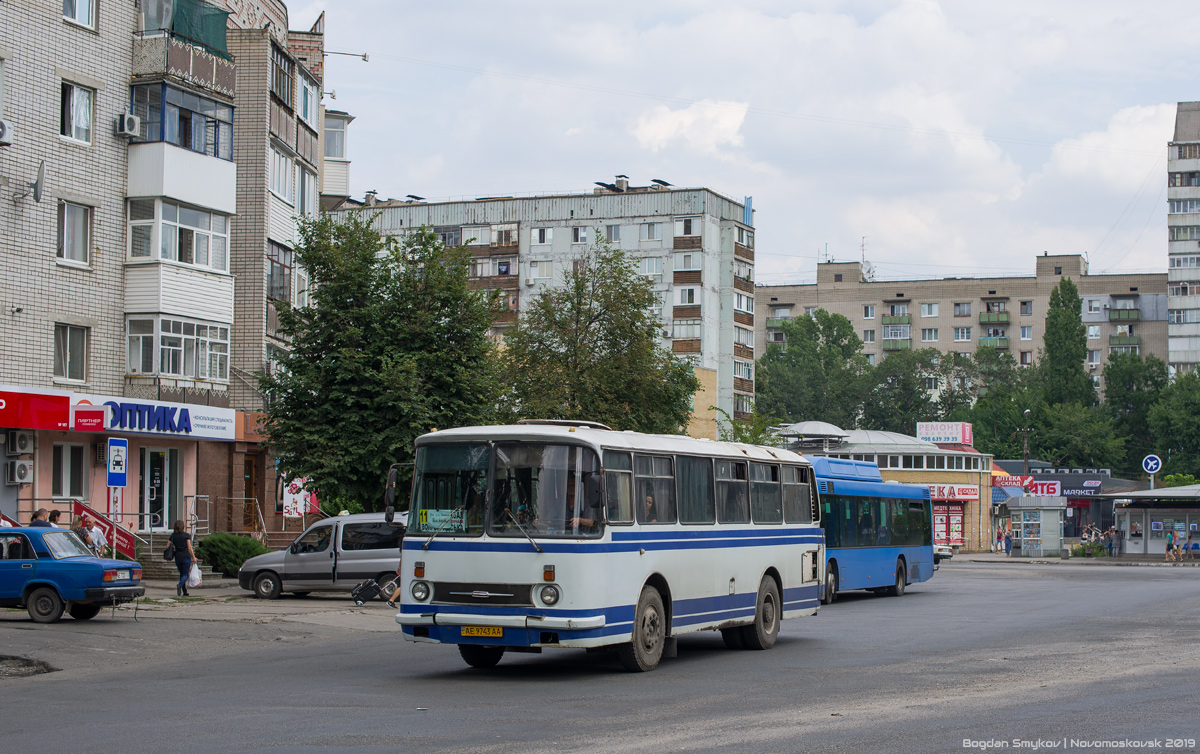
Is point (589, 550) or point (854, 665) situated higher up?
point (589, 550)

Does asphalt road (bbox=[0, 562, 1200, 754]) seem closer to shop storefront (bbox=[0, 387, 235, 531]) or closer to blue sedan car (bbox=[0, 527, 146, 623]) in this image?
blue sedan car (bbox=[0, 527, 146, 623])

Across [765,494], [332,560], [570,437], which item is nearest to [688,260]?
[332,560]

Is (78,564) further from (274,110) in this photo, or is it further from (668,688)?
(274,110)

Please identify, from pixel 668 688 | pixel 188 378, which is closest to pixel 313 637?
pixel 668 688

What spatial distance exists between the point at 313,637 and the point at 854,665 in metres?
8.82

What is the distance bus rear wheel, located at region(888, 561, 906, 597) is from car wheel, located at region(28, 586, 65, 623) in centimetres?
2035

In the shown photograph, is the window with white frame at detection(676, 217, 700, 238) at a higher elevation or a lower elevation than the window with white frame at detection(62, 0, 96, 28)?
higher

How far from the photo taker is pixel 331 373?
31375 mm

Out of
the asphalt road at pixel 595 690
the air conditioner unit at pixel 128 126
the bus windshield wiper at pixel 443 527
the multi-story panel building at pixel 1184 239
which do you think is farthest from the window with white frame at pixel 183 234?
the multi-story panel building at pixel 1184 239

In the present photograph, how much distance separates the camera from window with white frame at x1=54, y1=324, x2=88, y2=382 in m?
32.9

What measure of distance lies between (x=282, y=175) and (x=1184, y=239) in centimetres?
9729

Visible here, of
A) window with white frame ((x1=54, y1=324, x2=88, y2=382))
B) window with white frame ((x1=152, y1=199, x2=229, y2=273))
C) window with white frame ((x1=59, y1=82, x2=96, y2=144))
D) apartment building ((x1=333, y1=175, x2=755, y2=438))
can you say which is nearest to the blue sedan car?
window with white frame ((x1=54, y1=324, x2=88, y2=382))

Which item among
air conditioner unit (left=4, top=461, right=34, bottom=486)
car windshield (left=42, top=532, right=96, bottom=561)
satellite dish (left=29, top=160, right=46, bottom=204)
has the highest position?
satellite dish (left=29, top=160, right=46, bottom=204)

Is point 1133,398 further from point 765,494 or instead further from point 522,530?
point 522,530
